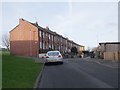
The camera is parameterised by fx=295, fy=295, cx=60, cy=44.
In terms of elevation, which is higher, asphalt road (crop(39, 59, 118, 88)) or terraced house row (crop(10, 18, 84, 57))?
terraced house row (crop(10, 18, 84, 57))

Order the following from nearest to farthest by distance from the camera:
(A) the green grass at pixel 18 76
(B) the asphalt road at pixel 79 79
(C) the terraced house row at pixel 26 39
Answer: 1. (A) the green grass at pixel 18 76
2. (B) the asphalt road at pixel 79 79
3. (C) the terraced house row at pixel 26 39

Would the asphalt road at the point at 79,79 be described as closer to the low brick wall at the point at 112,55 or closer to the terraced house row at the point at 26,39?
the low brick wall at the point at 112,55

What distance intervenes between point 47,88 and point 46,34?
77.0 meters

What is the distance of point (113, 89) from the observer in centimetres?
1111

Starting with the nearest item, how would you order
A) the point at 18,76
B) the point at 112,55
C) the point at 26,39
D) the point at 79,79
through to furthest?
the point at 79,79 < the point at 18,76 < the point at 112,55 < the point at 26,39

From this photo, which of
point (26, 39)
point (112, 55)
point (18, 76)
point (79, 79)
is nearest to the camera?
point (79, 79)

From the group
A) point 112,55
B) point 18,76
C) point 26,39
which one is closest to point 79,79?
point 18,76

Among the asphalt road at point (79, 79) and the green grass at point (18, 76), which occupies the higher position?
the green grass at point (18, 76)

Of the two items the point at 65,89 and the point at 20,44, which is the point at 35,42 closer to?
the point at 20,44

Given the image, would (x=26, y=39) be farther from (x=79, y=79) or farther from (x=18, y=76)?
(x=79, y=79)

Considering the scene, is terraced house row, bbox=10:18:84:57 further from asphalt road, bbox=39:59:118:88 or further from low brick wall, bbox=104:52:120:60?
asphalt road, bbox=39:59:118:88

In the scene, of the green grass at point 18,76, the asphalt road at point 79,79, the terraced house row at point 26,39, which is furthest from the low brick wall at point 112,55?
the asphalt road at point 79,79

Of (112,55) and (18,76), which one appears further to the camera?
(112,55)

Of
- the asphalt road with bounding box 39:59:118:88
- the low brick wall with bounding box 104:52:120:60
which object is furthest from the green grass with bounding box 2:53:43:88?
the low brick wall with bounding box 104:52:120:60
